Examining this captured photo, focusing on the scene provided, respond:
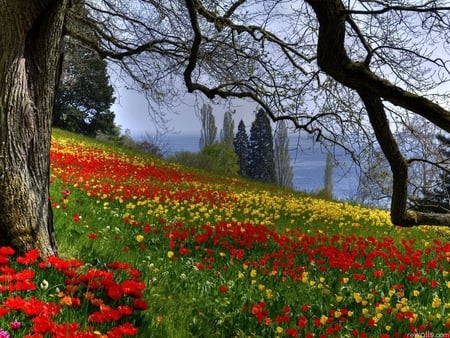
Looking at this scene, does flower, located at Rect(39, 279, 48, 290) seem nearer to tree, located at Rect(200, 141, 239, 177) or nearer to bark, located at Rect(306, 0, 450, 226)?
bark, located at Rect(306, 0, 450, 226)

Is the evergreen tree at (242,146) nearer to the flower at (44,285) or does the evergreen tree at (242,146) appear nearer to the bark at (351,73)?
the bark at (351,73)

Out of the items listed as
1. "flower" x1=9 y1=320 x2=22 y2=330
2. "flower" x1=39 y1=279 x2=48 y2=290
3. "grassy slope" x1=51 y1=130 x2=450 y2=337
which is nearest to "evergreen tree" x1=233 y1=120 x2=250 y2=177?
"grassy slope" x1=51 y1=130 x2=450 y2=337

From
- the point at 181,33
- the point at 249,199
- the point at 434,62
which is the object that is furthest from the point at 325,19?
the point at 249,199

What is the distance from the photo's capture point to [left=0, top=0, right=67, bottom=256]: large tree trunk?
12.1 feet

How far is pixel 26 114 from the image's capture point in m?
3.84

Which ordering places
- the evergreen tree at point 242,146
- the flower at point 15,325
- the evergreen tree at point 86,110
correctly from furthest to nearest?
the evergreen tree at point 242,146, the evergreen tree at point 86,110, the flower at point 15,325

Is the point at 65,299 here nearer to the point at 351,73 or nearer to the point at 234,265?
the point at 351,73

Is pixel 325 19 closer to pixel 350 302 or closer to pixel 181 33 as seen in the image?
pixel 350 302

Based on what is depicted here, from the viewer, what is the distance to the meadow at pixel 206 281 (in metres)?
3.05

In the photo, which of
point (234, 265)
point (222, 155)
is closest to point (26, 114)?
point (234, 265)

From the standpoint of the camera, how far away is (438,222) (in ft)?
12.2

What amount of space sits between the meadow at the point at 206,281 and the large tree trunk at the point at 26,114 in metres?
0.31

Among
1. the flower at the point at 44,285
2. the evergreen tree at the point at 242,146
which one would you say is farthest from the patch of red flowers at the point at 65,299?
the evergreen tree at the point at 242,146

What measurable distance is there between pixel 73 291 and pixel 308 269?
3.34 m
